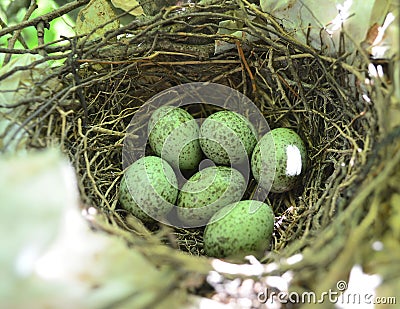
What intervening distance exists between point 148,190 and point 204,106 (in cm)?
29

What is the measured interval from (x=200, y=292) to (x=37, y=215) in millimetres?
253

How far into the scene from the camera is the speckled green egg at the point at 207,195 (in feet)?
3.42

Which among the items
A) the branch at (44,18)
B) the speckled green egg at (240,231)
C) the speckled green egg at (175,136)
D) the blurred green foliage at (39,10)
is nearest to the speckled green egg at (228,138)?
the speckled green egg at (175,136)

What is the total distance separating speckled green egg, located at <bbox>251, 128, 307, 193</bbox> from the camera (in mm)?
1041

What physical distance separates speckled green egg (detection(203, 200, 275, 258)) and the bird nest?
41 mm

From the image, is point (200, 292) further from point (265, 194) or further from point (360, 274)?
point (265, 194)

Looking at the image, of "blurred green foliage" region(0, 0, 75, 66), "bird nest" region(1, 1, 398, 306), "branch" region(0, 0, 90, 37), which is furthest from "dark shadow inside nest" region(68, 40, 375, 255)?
"blurred green foliage" region(0, 0, 75, 66)

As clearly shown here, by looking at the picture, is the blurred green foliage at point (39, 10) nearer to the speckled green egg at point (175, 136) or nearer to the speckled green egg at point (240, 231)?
the speckled green egg at point (175, 136)

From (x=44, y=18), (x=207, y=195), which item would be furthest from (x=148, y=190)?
(x=44, y=18)

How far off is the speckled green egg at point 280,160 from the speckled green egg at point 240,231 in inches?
3.9

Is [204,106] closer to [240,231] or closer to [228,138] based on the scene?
[228,138]

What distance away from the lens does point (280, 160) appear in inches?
40.9

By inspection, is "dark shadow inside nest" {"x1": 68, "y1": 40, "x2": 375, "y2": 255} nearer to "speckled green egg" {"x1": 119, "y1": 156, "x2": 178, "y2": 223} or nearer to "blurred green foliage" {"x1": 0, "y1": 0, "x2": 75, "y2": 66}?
"speckled green egg" {"x1": 119, "y1": 156, "x2": 178, "y2": 223}

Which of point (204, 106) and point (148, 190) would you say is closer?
point (148, 190)
